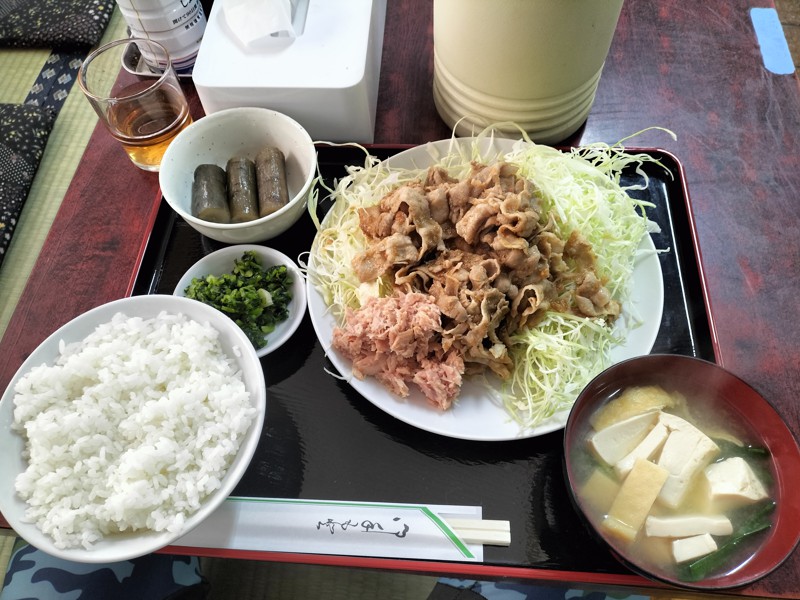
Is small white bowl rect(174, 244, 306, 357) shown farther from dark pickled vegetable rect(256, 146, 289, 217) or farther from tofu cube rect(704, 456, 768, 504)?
tofu cube rect(704, 456, 768, 504)

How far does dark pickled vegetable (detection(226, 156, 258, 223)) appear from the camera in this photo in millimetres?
1895

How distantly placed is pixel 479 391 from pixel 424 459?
24cm

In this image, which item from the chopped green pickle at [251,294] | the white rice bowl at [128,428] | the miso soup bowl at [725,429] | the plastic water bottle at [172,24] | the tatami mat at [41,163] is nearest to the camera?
the miso soup bowl at [725,429]

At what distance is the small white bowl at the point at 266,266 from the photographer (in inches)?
Answer: 68.8

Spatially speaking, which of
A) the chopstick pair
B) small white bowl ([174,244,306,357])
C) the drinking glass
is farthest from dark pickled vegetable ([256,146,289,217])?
the chopstick pair

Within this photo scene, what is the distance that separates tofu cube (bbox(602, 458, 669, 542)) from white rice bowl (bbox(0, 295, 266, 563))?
0.87 m

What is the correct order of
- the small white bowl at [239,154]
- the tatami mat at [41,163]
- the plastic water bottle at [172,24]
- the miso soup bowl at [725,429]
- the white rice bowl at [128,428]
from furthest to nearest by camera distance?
1. the tatami mat at [41,163]
2. the plastic water bottle at [172,24]
3. the small white bowl at [239,154]
4. the white rice bowl at [128,428]
5. the miso soup bowl at [725,429]

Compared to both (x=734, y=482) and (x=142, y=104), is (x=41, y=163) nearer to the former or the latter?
(x=142, y=104)

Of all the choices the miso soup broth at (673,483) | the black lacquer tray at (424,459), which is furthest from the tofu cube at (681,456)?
the black lacquer tray at (424,459)

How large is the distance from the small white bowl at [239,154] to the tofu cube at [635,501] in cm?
123

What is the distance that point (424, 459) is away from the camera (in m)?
1.57

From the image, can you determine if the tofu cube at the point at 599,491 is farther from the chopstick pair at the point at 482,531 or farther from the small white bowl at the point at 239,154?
the small white bowl at the point at 239,154

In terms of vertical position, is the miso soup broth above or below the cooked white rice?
below

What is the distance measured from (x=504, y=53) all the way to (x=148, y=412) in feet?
4.65
